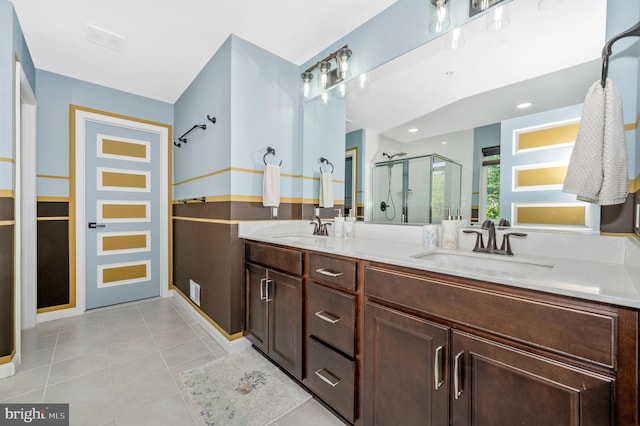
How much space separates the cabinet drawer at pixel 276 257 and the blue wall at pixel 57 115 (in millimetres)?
2187

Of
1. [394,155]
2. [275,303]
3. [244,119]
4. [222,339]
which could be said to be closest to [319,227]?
[275,303]

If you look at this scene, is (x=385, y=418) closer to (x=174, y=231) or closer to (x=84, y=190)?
(x=174, y=231)

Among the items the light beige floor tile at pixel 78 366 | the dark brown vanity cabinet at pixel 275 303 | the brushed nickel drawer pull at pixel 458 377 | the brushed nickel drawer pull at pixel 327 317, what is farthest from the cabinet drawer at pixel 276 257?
the light beige floor tile at pixel 78 366

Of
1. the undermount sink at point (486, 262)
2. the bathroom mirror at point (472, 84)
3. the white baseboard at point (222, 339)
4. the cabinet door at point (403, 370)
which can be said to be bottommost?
the white baseboard at point (222, 339)

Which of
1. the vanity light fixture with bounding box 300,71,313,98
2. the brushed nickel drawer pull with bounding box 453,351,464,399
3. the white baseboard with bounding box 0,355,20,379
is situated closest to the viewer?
the brushed nickel drawer pull with bounding box 453,351,464,399

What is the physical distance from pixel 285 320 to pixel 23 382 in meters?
1.69

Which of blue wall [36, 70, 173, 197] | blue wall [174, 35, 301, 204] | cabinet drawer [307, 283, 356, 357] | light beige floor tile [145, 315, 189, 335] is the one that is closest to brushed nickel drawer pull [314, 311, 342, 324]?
cabinet drawer [307, 283, 356, 357]

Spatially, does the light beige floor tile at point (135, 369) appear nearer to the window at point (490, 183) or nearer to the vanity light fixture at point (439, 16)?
the window at point (490, 183)

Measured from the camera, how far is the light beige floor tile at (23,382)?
5.14 feet

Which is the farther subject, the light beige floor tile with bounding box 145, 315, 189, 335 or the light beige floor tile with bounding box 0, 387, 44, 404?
→ the light beige floor tile with bounding box 145, 315, 189, 335

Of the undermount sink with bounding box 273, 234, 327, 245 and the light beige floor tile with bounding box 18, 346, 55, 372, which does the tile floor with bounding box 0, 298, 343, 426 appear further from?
the undermount sink with bounding box 273, 234, 327, 245

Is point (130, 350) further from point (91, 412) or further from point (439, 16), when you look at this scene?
point (439, 16)

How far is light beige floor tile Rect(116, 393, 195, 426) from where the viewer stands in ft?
4.47

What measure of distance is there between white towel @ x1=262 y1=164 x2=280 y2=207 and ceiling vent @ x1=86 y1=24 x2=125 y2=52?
1.54 metres
